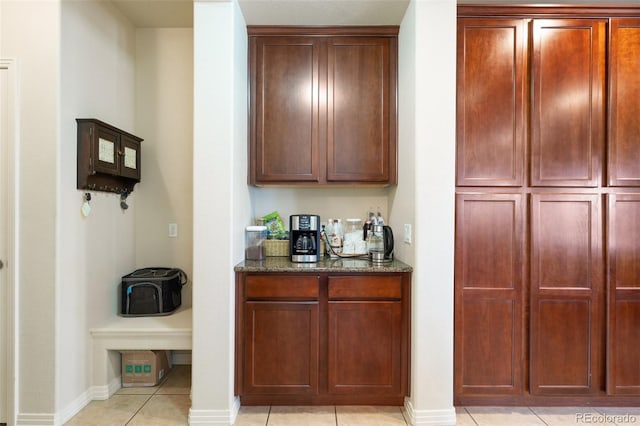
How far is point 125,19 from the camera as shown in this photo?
2.63 m

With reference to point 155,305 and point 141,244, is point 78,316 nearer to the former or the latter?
point 155,305

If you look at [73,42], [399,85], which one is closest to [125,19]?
[73,42]

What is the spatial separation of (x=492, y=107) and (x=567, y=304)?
4.45 feet

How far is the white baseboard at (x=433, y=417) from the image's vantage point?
2012 millimetres

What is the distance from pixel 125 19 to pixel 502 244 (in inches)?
127

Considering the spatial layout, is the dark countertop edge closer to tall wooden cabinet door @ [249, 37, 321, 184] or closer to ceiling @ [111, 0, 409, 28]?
tall wooden cabinet door @ [249, 37, 321, 184]

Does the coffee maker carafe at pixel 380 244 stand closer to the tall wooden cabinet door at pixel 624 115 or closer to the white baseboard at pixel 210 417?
the white baseboard at pixel 210 417

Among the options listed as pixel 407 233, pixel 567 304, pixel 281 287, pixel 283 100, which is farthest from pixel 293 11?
pixel 567 304

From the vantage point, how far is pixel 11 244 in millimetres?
1956

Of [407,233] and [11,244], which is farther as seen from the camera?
[407,233]

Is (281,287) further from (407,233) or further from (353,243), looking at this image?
(407,233)

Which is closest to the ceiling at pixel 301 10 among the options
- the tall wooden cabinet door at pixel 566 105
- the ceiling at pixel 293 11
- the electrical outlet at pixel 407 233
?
the ceiling at pixel 293 11

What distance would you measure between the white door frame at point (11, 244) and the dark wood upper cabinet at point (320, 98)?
138 centimetres

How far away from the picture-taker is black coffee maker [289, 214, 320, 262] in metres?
2.35
